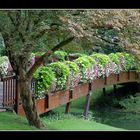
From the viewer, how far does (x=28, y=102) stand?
6.21m

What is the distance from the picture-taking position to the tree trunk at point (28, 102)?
242 inches

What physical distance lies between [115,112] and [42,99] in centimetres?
607

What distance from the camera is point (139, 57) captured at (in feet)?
17.8

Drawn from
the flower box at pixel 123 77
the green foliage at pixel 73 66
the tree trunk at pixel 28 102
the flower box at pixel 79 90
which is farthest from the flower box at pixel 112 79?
the tree trunk at pixel 28 102

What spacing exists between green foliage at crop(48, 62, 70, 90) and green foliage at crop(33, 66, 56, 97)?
350 mm

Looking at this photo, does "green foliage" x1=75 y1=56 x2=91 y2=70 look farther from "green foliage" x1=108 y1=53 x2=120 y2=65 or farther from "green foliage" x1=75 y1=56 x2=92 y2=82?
"green foliage" x1=108 y1=53 x2=120 y2=65

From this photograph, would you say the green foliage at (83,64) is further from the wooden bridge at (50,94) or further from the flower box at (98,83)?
the flower box at (98,83)

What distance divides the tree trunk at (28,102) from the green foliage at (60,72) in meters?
1.93

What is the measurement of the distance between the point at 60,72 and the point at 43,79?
715 mm

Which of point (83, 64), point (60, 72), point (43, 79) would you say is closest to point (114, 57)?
point (83, 64)

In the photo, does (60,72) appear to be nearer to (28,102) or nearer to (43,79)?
(43,79)

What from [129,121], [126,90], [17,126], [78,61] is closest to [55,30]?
[17,126]

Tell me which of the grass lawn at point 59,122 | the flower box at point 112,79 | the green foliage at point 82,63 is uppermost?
the green foliage at point 82,63
